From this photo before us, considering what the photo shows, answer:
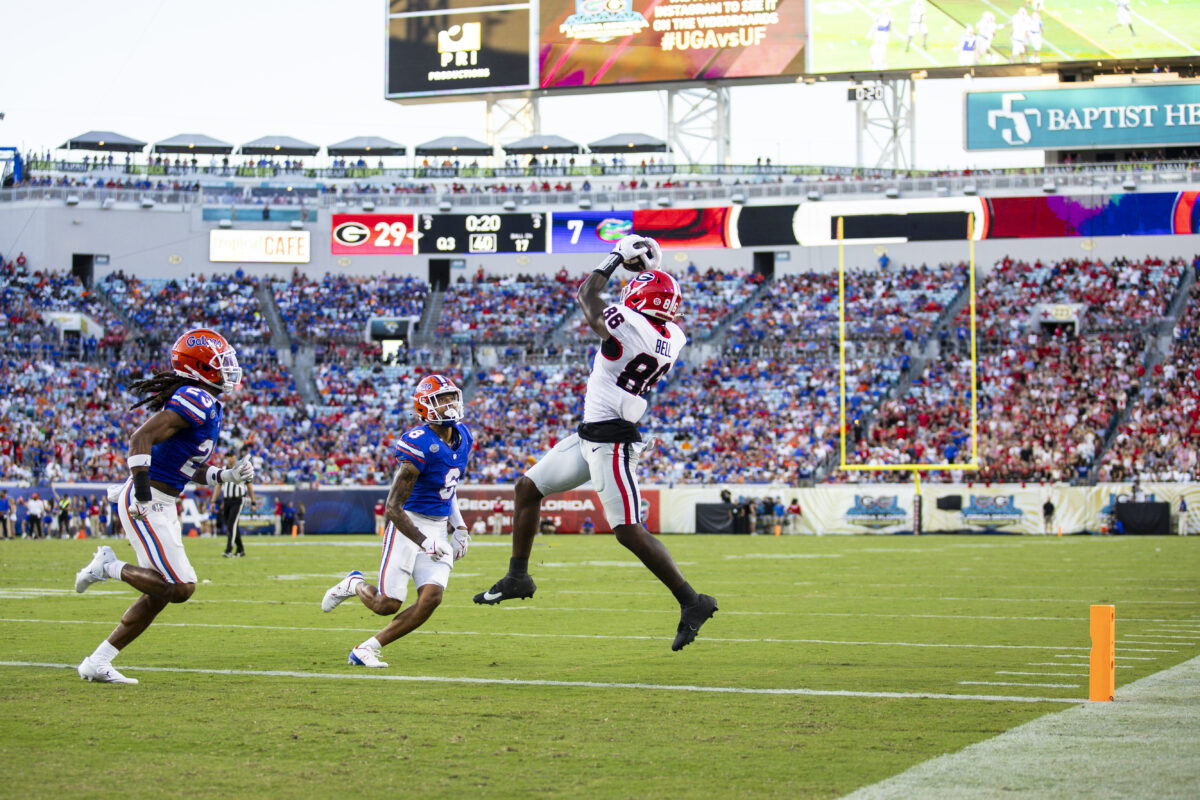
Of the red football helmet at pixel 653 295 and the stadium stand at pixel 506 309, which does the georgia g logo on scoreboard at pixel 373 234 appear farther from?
the red football helmet at pixel 653 295

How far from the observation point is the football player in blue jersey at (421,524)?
928 centimetres

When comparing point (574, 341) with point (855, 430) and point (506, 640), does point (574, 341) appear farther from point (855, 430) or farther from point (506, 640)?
point (506, 640)

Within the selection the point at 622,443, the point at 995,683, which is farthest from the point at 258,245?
the point at 995,683

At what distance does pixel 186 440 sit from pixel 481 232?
124 ft

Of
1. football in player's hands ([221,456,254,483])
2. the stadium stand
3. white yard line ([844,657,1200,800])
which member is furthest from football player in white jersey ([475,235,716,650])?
the stadium stand

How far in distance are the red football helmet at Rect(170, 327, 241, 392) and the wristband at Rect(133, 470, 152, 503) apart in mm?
782

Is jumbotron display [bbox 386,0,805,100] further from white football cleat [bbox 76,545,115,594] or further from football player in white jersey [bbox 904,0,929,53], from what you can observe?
white football cleat [bbox 76,545,115,594]

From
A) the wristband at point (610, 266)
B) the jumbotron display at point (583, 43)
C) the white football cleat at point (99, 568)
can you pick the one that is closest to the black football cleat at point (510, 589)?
the wristband at point (610, 266)

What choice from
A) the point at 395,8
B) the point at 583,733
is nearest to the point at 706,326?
the point at 395,8

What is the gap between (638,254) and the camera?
8.11 meters

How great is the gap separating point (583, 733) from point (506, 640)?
4.50m

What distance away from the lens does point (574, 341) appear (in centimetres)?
4519

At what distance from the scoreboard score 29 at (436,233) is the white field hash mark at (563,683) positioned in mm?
37040

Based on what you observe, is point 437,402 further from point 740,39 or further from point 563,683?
point 740,39
